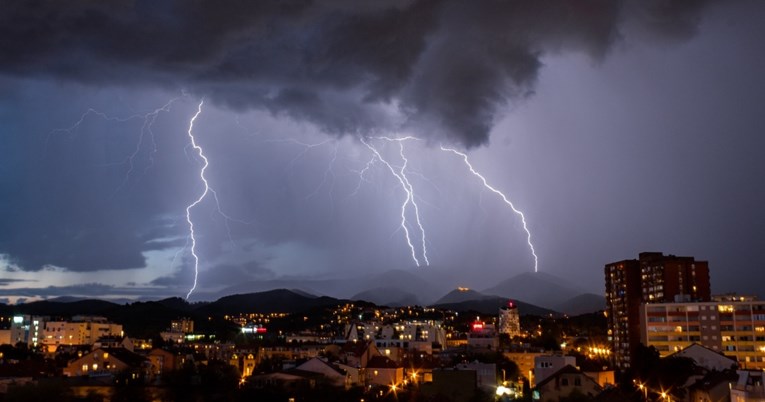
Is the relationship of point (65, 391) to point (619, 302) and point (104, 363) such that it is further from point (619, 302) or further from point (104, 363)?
point (619, 302)

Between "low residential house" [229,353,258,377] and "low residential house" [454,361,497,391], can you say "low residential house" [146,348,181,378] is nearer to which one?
"low residential house" [229,353,258,377]

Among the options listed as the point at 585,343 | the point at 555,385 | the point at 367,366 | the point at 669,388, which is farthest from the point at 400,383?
the point at 585,343

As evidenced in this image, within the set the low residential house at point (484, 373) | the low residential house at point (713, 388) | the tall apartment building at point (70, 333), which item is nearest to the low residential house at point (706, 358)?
the low residential house at point (713, 388)

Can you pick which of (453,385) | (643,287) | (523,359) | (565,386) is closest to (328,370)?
(453,385)

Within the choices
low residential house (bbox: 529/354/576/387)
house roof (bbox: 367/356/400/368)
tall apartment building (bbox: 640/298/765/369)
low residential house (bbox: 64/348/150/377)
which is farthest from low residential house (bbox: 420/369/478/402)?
tall apartment building (bbox: 640/298/765/369)

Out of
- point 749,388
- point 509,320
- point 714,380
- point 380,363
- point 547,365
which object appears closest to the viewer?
point 749,388

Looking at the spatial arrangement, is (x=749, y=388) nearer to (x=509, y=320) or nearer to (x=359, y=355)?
(x=359, y=355)

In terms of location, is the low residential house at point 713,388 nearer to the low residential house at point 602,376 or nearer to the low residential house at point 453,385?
the low residential house at point 602,376
